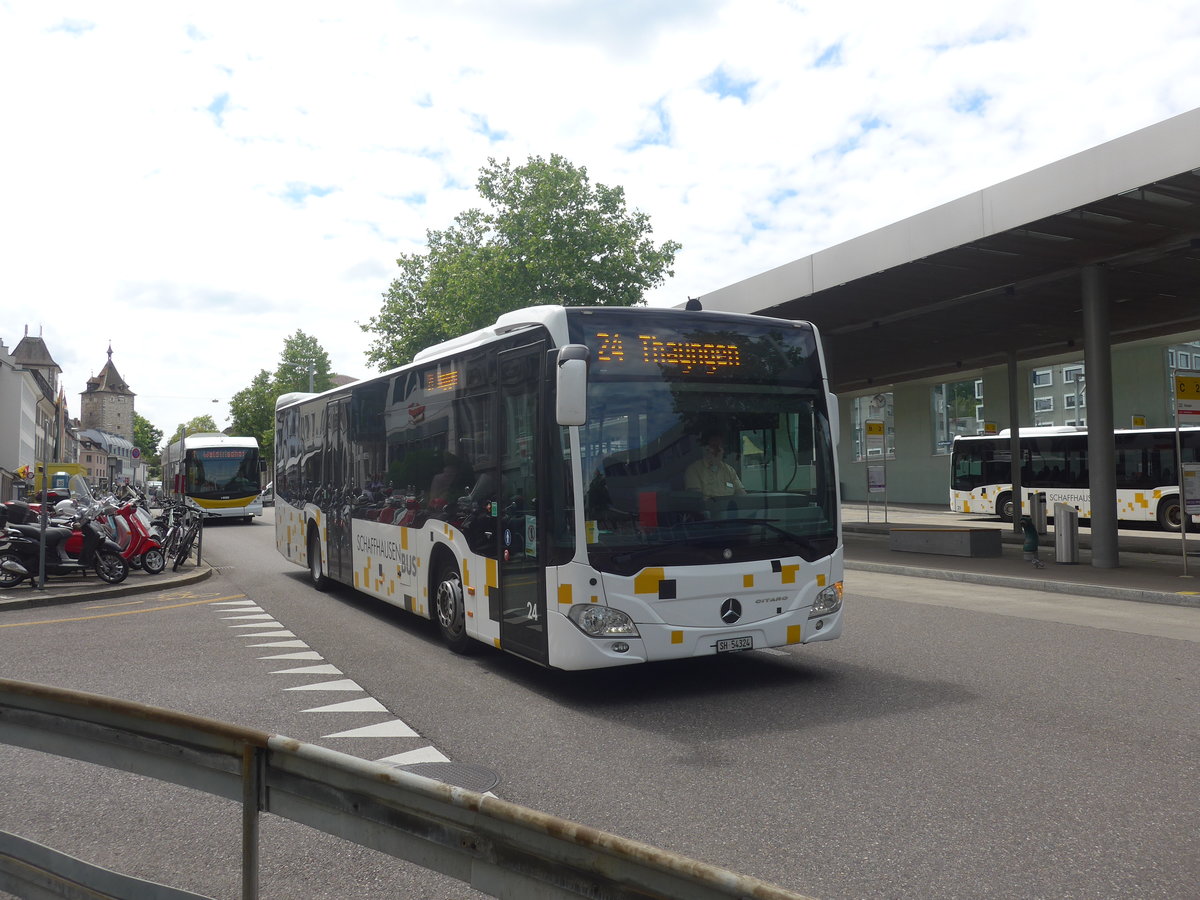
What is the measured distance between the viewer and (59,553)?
14266mm

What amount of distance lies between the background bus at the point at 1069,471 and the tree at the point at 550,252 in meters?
15.0

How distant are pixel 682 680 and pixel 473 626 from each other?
182 centimetres

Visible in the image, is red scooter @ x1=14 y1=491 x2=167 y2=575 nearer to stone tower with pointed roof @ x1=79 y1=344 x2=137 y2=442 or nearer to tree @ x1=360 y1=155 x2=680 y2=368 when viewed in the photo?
tree @ x1=360 y1=155 x2=680 y2=368

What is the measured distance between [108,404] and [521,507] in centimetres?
19039

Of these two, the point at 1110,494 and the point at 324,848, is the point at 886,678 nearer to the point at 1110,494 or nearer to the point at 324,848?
the point at 324,848

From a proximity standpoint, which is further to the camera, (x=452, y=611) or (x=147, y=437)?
(x=147, y=437)

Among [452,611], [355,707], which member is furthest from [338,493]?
[355,707]

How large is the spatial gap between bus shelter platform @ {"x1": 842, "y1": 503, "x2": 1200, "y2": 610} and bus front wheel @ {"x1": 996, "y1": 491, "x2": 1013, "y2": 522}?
6.46 m

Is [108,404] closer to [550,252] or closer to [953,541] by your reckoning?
[550,252]

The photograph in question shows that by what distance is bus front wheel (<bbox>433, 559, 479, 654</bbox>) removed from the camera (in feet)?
29.0

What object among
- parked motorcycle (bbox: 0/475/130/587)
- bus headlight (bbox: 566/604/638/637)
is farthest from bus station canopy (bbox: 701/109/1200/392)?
parked motorcycle (bbox: 0/475/130/587)

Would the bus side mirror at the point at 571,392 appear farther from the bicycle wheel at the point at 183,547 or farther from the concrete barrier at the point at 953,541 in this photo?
the concrete barrier at the point at 953,541

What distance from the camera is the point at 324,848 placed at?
4.18 metres

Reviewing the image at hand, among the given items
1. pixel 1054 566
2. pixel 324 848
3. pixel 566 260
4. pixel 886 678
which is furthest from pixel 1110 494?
pixel 566 260
